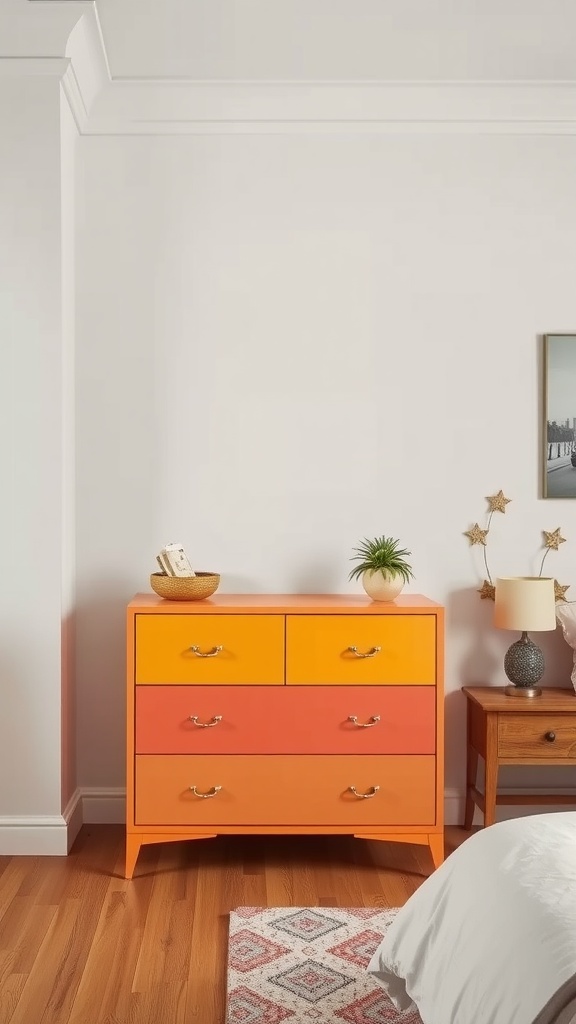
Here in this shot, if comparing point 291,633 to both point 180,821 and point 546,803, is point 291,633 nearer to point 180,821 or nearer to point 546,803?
point 180,821

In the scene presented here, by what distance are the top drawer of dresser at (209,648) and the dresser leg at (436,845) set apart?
77 centimetres

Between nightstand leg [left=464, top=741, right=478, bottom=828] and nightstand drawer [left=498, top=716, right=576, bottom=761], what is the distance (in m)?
0.29

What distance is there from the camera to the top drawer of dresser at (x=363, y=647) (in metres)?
3.10

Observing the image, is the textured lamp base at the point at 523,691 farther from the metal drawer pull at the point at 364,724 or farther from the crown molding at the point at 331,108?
the crown molding at the point at 331,108

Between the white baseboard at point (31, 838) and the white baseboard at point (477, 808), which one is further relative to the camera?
the white baseboard at point (477, 808)

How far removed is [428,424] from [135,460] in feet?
3.93

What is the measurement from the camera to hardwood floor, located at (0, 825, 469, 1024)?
225 cm

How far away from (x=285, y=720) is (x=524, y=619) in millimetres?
953

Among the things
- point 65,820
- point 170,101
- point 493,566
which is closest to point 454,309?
point 493,566

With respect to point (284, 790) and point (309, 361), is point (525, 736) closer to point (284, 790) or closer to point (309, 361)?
point (284, 790)

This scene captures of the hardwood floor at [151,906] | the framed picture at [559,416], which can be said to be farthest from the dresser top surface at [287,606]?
the hardwood floor at [151,906]

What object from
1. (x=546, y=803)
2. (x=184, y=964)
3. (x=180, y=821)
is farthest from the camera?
(x=546, y=803)

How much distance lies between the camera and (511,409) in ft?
11.9

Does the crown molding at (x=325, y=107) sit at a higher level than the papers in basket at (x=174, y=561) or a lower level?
higher
